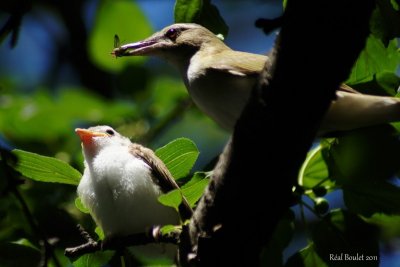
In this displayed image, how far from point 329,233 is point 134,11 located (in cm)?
214

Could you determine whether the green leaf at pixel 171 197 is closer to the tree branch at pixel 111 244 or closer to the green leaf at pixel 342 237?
the tree branch at pixel 111 244

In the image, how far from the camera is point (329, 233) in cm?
366

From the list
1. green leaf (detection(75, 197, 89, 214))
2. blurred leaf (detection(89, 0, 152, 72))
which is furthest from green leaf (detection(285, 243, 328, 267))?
blurred leaf (detection(89, 0, 152, 72))

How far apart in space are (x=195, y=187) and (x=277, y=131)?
0.96m

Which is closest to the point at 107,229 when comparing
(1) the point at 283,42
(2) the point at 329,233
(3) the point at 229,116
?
(3) the point at 229,116

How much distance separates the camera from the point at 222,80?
4.08 meters

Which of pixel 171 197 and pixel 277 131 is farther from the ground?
pixel 277 131

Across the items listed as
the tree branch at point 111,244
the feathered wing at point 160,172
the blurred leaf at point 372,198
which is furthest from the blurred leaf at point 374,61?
the tree branch at point 111,244

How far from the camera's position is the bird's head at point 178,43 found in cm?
491

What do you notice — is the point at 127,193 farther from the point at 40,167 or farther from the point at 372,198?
the point at 372,198

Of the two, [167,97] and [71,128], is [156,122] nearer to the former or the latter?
[167,97]

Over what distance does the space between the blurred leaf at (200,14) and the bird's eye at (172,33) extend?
1.18m

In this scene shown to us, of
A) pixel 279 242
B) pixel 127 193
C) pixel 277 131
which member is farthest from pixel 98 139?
pixel 277 131

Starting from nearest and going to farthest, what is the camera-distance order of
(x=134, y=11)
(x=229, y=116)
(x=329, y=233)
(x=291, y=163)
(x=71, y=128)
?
(x=291, y=163)
(x=329, y=233)
(x=229, y=116)
(x=134, y=11)
(x=71, y=128)
